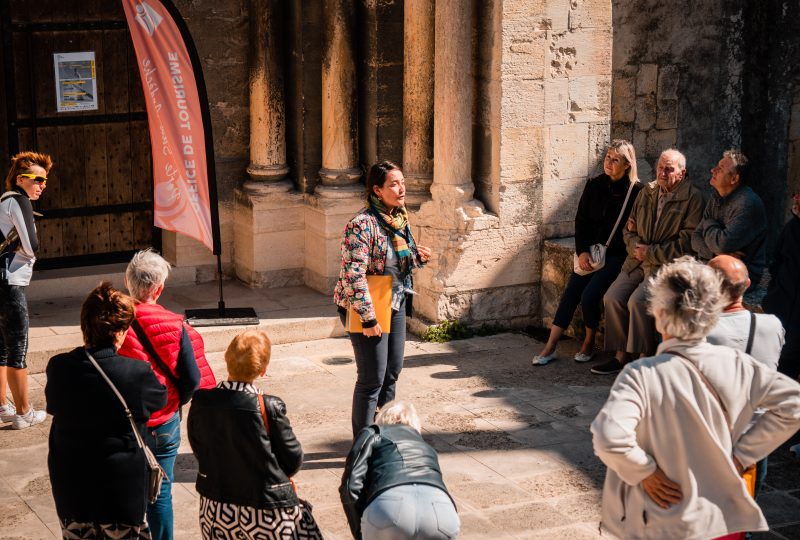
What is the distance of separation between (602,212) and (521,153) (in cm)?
101

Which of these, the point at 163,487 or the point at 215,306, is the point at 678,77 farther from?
the point at 163,487

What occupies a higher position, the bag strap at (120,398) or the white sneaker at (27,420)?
the bag strap at (120,398)

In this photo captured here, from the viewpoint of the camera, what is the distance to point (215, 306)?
390 inches

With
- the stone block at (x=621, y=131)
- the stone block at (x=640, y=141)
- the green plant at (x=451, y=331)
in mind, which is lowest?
the green plant at (x=451, y=331)

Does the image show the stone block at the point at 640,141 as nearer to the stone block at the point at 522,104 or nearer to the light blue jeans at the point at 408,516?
the stone block at the point at 522,104

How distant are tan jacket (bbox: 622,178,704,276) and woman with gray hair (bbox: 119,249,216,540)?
3.81m

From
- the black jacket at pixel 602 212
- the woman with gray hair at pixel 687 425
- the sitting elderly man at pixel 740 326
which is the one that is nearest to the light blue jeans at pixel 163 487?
the woman with gray hair at pixel 687 425

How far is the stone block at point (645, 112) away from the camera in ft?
34.6

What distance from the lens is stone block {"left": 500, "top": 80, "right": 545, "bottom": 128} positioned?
9.14 metres

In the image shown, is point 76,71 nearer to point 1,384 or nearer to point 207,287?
point 207,287

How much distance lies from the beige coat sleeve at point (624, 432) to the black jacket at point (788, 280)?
11.1 ft

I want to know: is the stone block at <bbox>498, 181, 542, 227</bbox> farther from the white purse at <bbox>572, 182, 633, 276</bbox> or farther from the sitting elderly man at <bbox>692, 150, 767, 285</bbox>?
the sitting elderly man at <bbox>692, 150, 767, 285</bbox>

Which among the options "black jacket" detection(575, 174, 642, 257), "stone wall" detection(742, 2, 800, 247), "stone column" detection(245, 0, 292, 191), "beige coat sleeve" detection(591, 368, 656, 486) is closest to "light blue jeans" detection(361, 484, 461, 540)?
"beige coat sleeve" detection(591, 368, 656, 486)

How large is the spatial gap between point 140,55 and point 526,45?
2.85 m
